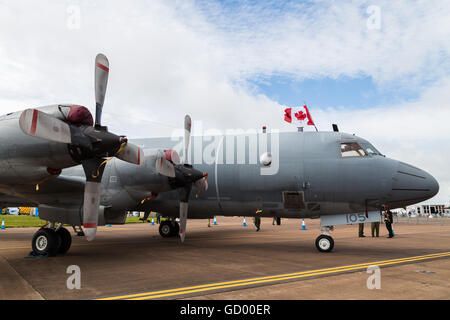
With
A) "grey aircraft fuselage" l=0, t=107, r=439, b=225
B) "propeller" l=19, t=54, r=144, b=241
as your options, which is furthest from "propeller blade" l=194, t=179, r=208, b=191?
"propeller" l=19, t=54, r=144, b=241

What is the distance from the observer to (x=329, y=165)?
1154cm

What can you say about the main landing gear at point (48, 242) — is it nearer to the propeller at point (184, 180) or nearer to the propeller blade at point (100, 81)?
the propeller at point (184, 180)

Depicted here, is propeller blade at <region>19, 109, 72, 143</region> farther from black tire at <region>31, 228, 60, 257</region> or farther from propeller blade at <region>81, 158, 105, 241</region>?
black tire at <region>31, 228, 60, 257</region>

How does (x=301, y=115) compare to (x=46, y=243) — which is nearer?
(x=46, y=243)

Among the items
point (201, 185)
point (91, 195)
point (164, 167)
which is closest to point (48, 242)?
point (91, 195)

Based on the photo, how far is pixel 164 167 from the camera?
10.8 metres

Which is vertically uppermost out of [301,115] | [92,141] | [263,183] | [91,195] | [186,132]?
[301,115]

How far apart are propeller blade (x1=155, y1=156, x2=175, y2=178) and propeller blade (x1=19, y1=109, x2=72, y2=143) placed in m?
3.32

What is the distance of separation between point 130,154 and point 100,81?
7.09 ft

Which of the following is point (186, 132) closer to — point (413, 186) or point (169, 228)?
point (169, 228)

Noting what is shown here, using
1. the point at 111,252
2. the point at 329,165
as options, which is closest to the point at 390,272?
the point at 329,165

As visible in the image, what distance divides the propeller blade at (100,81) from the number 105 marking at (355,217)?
29.0 ft
